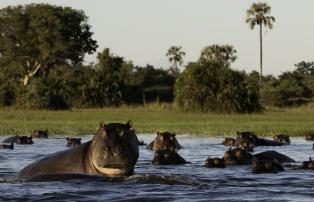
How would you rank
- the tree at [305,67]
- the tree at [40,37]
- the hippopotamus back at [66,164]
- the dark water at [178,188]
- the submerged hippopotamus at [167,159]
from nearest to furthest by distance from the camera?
the dark water at [178,188] → the hippopotamus back at [66,164] → the submerged hippopotamus at [167,159] → the tree at [40,37] → the tree at [305,67]

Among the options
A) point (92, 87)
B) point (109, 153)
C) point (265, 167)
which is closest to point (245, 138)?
point (265, 167)

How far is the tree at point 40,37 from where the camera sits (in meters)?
71.4

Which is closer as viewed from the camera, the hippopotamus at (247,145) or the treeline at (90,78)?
the hippopotamus at (247,145)

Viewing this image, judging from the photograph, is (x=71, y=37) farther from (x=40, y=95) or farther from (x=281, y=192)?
(x=281, y=192)

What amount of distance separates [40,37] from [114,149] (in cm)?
6382

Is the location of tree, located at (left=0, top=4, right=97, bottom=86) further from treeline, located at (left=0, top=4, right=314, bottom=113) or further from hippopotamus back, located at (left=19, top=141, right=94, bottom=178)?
hippopotamus back, located at (left=19, top=141, right=94, bottom=178)

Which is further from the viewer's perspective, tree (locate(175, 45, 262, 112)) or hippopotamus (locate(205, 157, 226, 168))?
tree (locate(175, 45, 262, 112))

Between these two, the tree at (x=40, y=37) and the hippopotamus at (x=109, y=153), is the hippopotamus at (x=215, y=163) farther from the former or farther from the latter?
the tree at (x=40, y=37)

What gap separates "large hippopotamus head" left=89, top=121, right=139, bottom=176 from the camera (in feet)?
27.5

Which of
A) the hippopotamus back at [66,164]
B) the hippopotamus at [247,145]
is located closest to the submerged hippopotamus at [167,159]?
the hippopotamus at [247,145]

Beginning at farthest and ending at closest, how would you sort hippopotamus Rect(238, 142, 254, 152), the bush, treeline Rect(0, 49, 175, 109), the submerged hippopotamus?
treeline Rect(0, 49, 175, 109) → the bush → hippopotamus Rect(238, 142, 254, 152) → the submerged hippopotamus

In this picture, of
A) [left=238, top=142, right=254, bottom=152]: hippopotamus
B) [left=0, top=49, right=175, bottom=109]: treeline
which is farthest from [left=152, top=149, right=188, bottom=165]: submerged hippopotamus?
[left=0, top=49, right=175, bottom=109]: treeline

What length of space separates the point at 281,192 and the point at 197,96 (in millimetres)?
36940

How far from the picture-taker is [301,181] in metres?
11.1
